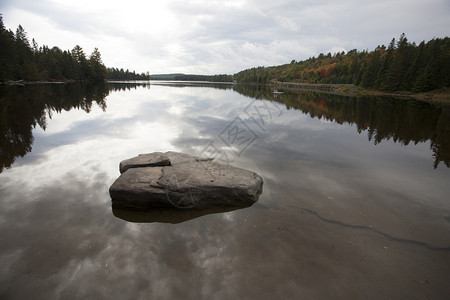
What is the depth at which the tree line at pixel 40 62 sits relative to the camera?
62628 mm

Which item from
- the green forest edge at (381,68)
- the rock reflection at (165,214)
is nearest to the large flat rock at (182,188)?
the rock reflection at (165,214)

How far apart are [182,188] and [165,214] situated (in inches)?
38.8

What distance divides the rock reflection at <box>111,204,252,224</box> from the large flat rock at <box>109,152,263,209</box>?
0.15 metres

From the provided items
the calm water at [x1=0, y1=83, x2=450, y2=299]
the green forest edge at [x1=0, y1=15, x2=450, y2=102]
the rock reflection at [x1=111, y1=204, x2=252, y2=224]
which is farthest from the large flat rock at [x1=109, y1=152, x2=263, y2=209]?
the green forest edge at [x1=0, y1=15, x2=450, y2=102]

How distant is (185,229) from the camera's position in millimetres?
5980

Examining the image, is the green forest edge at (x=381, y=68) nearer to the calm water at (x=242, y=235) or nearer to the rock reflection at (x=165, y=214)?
the calm water at (x=242, y=235)

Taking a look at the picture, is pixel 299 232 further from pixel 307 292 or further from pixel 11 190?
pixel 11 190

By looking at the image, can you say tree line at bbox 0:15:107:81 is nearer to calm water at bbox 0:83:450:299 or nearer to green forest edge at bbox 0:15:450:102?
green forest edge at bbox 0:15:450:102

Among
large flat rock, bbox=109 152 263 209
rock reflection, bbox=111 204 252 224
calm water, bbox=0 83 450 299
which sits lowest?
rock reflection, bbox=111 204 252 224

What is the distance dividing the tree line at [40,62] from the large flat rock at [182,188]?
80549 mm

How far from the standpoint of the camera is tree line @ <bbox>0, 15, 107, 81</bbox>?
62628 millimetres

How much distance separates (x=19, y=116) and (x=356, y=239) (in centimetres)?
2995

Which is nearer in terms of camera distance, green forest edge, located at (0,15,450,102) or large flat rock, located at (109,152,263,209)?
large flat rock, located at (109,152,263,209)

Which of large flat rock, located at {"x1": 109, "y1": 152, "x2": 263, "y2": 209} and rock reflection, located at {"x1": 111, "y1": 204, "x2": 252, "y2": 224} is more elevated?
large flat rock, located at {"x1": 109, "y1": 152, "x2": 263, "y2": 209}
